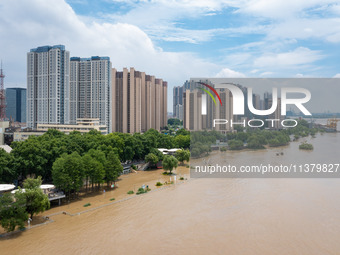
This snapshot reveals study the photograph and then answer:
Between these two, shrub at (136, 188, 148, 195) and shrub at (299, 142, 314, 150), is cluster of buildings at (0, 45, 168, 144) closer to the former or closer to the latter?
shrub at (136, 188, 148, 195)

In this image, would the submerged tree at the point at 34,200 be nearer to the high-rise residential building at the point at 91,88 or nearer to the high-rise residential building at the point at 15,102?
the high-rise residential building at the point at 91,88

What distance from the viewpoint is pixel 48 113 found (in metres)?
16.6

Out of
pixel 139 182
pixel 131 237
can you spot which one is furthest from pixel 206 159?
pixel 131 237

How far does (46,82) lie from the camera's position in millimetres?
16547

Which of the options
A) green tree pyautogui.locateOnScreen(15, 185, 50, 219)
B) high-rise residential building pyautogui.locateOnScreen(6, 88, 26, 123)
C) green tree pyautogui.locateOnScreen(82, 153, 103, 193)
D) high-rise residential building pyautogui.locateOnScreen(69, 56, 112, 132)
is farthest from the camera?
high-rise residential building pyautogui.locateOnScreen(6, 88, 26, 123)

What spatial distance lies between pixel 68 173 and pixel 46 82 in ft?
40.3

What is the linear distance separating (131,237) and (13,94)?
31.2 meters

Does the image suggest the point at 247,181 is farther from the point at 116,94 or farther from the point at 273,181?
the point at 116,94

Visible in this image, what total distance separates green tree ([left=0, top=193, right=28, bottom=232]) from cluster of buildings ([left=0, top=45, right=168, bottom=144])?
9.95 metres

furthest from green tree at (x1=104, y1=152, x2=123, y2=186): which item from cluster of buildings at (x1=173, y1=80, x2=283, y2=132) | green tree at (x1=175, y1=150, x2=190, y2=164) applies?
green tree at (x1=175, y1=150, x2=190, y2=164)

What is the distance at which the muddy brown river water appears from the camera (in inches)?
159

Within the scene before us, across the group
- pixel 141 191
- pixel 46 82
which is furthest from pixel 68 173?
pixel 46 82

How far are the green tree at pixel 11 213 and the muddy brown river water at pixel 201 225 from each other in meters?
0.19

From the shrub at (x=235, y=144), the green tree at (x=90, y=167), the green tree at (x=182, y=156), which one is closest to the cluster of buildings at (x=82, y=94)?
the green tree at (x=182, y=156)
